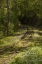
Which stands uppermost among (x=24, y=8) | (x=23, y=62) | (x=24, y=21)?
(x=23, y=62)

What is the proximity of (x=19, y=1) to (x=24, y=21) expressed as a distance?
30.8 ft

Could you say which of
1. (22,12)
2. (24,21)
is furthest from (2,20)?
(24,21)

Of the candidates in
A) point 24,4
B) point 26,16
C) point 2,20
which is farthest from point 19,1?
point 2,20

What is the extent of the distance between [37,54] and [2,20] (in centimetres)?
2274

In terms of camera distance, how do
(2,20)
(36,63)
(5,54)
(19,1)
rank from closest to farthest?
(36,63), (5,54), (2,20), (19,1)

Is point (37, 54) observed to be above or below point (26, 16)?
above

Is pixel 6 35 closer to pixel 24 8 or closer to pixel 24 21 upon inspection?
pixel 24 8

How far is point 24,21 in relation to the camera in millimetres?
63656

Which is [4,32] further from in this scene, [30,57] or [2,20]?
[30,57]

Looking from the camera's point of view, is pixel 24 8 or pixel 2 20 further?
pixel 24 8

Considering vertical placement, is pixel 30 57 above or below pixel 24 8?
above

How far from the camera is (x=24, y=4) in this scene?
57562 mm

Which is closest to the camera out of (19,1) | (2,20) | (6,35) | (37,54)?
(37,54)

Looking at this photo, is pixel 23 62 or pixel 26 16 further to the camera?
pixel 26 16
